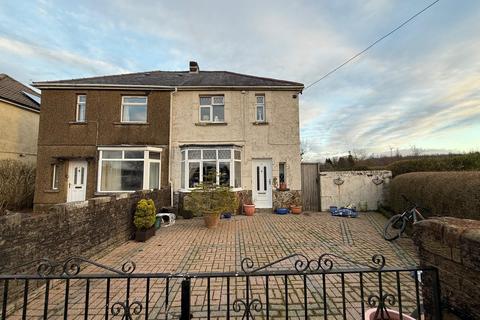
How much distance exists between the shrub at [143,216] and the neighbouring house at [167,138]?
3.88m

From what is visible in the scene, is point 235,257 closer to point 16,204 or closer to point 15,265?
point 15,265

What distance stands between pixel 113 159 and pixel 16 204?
208 inches

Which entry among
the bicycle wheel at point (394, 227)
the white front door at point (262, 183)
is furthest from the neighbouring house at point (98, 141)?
the bicycle wheel at point (394, 227)

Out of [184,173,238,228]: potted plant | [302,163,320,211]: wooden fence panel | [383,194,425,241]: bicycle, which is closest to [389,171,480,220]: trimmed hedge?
[383,194,425,241]: bicycle

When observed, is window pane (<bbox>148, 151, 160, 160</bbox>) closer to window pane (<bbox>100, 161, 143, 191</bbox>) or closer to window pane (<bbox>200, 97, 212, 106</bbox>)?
window pane (<bbox>100, 161, 143, 191</bbox>)

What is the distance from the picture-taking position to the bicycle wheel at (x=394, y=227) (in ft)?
18.9

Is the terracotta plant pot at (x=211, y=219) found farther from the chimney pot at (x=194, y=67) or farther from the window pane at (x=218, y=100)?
the chimney pot at (x=194, y=67)

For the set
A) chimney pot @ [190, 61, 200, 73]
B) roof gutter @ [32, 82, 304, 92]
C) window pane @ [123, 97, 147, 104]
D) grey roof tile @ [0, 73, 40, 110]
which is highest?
chimney pot @ [190, 61, 200, 73]

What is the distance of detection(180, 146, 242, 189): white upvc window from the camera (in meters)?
10.0

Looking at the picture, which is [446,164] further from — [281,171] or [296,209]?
[281,171]

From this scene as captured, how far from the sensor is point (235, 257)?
14.9 ft

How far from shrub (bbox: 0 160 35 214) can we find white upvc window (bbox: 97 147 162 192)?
4142mm

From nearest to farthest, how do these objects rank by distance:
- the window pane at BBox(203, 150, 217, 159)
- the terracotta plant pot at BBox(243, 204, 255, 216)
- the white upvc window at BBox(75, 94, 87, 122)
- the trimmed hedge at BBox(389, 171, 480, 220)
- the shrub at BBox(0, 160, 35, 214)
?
the trimmed hedge at BBox(389, 171, 480, 220) → the terracotta plant pot at BBox(243, 204, 255, 216) → the shrub at BBox(0, 160, 35, 214) → the window pane at BBox(203, 150, 217, 159) → the white upvc window at BBox(75, 94, 87, 122)

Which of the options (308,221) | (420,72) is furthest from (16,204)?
(420,72)
